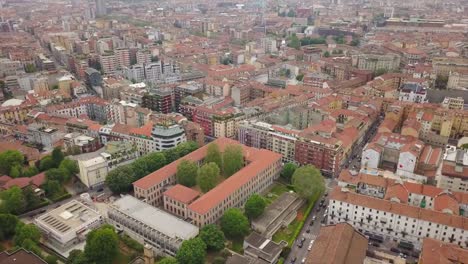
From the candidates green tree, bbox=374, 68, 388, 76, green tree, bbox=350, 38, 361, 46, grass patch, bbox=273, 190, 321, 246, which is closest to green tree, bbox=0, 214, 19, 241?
grass patch, bbox=273, 190, 321, 246

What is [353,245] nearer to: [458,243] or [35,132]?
[458,243]

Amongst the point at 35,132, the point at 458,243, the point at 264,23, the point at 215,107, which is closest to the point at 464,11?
the point at 264,23

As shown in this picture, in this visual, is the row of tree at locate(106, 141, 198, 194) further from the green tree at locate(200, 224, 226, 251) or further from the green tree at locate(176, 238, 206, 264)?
the green tree at locate(176, 238, 206, 264)

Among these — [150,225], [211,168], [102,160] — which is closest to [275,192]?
[211,168]

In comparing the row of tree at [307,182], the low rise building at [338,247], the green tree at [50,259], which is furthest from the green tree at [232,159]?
the green tree at [50,259]

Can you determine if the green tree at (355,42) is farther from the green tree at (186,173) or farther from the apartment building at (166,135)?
the green tree at (186,173)

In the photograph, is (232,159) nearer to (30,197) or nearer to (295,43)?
(30,197)
